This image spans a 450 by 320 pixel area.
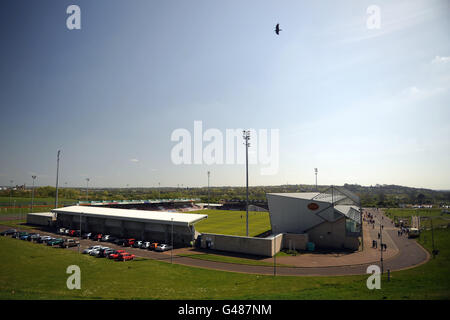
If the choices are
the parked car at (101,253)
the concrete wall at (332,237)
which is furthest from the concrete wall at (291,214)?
the parked car at (101,253)

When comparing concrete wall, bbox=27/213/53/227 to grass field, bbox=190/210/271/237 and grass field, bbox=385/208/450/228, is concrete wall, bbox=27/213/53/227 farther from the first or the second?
grass field, bbox=385/208/450/228

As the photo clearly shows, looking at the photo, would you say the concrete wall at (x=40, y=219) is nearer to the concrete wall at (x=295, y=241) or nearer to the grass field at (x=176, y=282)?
the grass field at (x=176, y=282)

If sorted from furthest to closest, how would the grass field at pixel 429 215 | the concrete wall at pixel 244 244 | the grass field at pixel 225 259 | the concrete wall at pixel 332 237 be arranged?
the grass field at pixel 429 215 → the concrete wall at pixel 332 237 → the concrete wall at pixel 244 244 → the grass field at pixel 225 259

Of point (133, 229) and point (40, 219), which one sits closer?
point (133, 229)

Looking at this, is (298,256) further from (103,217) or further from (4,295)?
(103,217)

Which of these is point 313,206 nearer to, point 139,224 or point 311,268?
point 311,268

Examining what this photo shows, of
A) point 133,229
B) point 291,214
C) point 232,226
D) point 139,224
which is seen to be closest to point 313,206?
point 291,214
